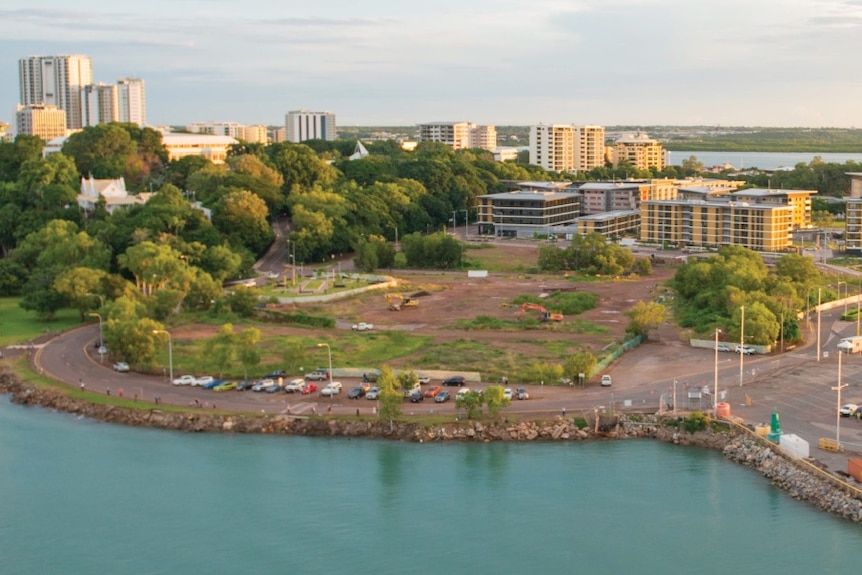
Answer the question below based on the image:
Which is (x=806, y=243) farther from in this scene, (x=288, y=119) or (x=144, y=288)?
(x=288, y=119)

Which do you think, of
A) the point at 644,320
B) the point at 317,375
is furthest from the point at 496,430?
the point at 644,320

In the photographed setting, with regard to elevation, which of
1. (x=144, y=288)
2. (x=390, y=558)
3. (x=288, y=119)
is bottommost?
(x=390, y=558)

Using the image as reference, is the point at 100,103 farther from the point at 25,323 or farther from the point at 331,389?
the point at 331,389

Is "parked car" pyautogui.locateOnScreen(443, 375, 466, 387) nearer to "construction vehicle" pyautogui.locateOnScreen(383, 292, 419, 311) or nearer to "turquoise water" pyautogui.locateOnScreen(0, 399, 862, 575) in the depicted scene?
"turquoise water" pyautogui.locateOnScreen(0, 399, 862, 575)

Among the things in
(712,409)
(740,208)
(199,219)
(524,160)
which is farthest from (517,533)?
(524,160)

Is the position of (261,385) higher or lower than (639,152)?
lower

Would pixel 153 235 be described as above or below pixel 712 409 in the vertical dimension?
above

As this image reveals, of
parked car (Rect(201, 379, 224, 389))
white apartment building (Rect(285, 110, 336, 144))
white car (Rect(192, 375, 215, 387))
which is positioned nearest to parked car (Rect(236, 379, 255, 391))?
parked car (Rect(201, 379, 224, 389))
